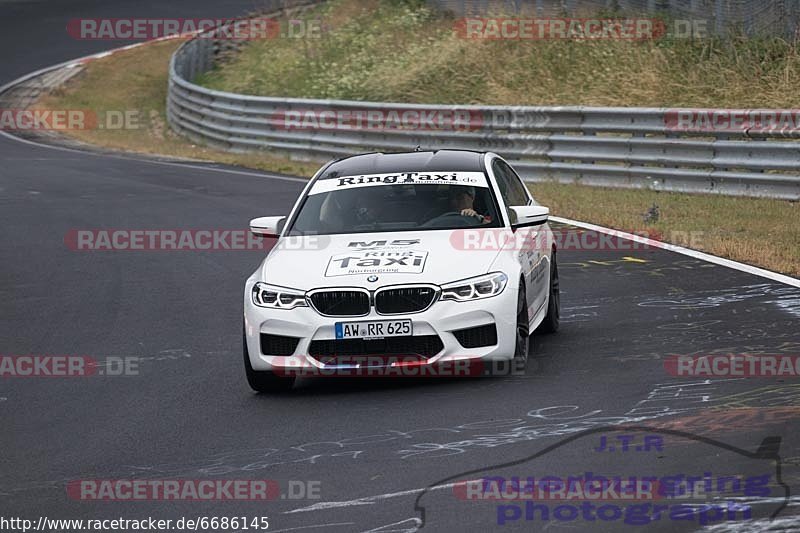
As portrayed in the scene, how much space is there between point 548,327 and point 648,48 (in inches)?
704

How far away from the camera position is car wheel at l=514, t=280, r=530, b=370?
935 cm

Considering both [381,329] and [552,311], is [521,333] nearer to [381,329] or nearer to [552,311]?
[381,329]

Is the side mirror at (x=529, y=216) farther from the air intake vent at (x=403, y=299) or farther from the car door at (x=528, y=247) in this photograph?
the air intake vent at (x=403, y=299)

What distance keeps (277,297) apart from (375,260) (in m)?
0.67

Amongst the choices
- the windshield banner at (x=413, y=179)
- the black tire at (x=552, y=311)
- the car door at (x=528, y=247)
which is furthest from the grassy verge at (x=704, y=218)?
the windshield banner at (x=413, y=179)

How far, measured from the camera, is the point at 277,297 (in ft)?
30.1

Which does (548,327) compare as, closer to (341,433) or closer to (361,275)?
(361,275)

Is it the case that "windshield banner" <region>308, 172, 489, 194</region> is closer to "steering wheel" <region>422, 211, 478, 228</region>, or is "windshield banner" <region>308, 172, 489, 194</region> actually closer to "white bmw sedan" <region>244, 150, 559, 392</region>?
"white bmw sedan" <region>244, 150, 559, 392</region>

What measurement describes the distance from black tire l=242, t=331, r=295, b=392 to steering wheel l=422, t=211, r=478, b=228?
1.62 metres

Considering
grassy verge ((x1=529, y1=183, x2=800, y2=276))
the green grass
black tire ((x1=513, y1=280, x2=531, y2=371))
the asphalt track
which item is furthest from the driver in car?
the green grass

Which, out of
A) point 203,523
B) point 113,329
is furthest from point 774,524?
point 113,329

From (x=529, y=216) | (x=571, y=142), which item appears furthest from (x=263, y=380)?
(x=571, y=142)

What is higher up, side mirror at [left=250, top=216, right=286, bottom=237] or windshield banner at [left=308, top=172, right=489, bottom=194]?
windshield banner at [left=308, top=172, right=489, bottom=194]

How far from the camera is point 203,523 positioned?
249 inches
